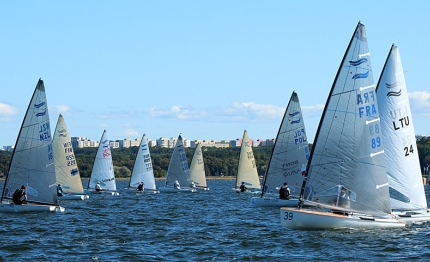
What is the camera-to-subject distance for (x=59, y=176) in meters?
54.2

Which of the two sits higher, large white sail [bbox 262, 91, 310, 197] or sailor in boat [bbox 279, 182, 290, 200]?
large white sail [bbox 262, 91, 310, 197]

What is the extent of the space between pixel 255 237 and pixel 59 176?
28.8m

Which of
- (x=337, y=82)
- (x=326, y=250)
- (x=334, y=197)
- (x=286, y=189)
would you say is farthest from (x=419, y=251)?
(x=286, y=189)

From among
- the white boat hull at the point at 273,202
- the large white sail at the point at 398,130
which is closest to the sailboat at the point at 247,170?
the white boat hull at the point at 273,202

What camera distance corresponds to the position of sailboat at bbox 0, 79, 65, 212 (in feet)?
124

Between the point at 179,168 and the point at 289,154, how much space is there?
2756cm

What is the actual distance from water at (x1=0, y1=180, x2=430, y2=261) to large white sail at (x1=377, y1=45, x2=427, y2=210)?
1.60 m

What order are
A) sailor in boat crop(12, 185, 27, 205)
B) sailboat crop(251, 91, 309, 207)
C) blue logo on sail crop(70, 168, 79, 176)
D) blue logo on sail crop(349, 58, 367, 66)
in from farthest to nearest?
Answer: 1. blue logo on sail crop(70, 168, 79, 176)
2. sailboat crop(251, 91, 309, 207)
3. sailor in boat crop(12, 185, 27, 205)
4. blue logo on sail crop(349, 58, 367, 66)

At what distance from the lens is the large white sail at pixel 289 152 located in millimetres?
47156

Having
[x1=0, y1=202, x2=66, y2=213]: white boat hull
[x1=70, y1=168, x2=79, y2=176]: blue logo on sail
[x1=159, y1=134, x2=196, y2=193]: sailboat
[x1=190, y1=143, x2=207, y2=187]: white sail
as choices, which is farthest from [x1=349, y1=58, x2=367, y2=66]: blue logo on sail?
[x1=190, y1=143, x2=207, y2=187]: white sail

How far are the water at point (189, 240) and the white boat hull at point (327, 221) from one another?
0.79ft

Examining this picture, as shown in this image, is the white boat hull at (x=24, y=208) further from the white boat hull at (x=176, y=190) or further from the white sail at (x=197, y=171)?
the white sail at (x=197, y=171)

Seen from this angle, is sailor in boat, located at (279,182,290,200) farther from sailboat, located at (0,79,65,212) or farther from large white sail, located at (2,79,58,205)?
large white sail, located at (2,79,58,205)

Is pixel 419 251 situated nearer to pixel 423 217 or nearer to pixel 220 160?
pixel 423 217
